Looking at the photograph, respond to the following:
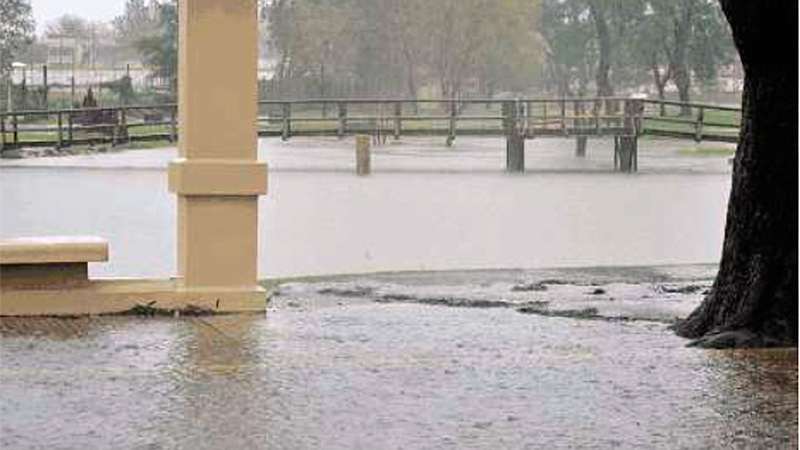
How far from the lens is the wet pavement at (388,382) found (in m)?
6.43

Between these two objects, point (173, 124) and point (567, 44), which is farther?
point (567, 44)

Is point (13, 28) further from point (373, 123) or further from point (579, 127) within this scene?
point (579, 127)

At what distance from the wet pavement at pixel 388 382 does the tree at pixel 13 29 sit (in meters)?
67.6

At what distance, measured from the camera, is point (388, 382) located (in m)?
7.61

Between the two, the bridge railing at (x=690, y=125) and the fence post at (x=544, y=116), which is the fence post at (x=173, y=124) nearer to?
the fence post at (x=544, y=116)

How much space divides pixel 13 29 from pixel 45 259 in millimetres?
75179

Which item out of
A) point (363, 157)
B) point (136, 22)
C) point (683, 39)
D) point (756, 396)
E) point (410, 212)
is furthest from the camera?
point (136, 22)

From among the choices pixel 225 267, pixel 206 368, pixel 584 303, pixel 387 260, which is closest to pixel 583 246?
pixel 387 260

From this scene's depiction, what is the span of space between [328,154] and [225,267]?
2242 inches

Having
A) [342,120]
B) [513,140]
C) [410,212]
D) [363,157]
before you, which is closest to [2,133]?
[342,120]

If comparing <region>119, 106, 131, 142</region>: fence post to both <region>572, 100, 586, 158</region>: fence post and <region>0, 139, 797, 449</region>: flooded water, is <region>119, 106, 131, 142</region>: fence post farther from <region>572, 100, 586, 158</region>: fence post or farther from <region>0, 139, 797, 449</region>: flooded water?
<region>0, 139, 797, 449</region>: flooded water

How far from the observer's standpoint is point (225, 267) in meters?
9.92

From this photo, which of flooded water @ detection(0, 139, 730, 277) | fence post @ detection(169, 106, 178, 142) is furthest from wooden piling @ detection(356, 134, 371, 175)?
fence post @ detection(169, 106, 178, 142)

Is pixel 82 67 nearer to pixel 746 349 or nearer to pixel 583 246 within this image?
pixel 583 246
